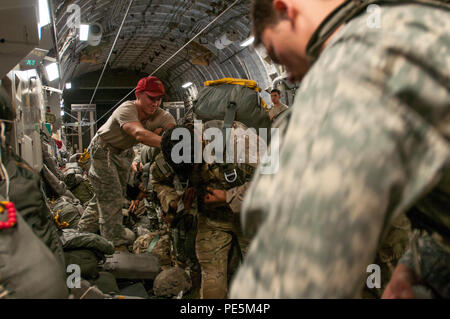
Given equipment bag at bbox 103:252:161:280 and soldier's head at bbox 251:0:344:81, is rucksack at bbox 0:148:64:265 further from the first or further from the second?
equipment bag at bbox 103:252:161:280

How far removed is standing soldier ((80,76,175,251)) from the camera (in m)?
4.95

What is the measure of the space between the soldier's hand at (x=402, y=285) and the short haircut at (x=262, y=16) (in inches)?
32.6

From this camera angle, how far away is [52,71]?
26.9 feet

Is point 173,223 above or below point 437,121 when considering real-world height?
below

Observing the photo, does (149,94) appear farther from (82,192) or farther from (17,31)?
(82,192)

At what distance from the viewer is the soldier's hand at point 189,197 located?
11.6 ft

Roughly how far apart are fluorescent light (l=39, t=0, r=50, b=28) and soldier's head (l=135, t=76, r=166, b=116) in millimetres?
1312

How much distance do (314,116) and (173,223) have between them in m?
3.23

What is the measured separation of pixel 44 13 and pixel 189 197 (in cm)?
302

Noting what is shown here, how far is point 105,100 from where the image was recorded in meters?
25.0
